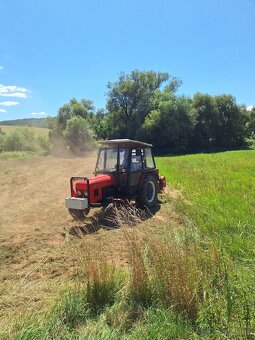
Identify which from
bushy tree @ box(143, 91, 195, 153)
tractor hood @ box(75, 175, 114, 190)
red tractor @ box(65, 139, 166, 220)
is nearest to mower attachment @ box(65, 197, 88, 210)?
red tractor @ box(65, 139, 166, 220)

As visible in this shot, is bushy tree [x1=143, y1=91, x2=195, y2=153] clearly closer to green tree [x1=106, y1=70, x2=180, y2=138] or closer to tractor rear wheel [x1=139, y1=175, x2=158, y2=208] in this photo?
green tree [x1=106, y1=70, x2=180, y2=138]

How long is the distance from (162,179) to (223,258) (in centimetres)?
658

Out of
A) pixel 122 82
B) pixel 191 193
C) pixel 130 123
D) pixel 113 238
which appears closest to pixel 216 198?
pixel 191 193

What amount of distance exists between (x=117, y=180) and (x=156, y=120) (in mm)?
35403

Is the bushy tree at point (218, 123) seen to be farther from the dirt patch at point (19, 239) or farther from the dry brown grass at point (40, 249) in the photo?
the dirt patch at point (19, 239)

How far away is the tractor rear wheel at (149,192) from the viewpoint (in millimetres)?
9211

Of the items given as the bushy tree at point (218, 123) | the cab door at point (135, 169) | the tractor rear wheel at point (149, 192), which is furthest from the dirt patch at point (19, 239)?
the bushy tree at point (218, 123)

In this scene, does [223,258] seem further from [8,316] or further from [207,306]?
[8,316]

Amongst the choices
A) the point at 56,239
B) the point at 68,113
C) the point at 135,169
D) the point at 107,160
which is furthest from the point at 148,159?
the point at 68,113

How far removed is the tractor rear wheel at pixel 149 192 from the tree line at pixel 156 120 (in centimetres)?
3233

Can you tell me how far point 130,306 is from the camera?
414 centimetres

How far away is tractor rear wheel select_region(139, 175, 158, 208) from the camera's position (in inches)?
363

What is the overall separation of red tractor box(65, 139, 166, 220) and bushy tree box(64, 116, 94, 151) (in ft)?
107

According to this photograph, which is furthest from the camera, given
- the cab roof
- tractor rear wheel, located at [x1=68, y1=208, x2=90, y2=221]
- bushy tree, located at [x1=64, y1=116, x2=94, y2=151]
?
bushy tree, located at [x1=64, y1=116, x2=94, y2=151]
